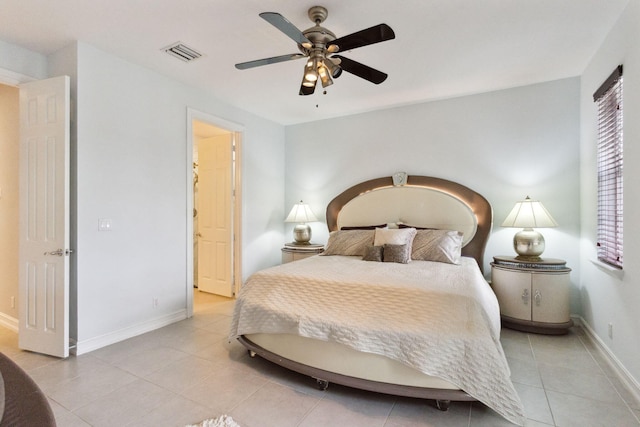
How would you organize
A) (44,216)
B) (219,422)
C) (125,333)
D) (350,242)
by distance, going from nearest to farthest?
(219,422) → (44,216) → (125,333) → (350,242)

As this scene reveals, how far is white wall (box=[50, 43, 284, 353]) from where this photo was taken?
278 cm

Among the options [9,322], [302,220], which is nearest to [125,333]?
[9,322]

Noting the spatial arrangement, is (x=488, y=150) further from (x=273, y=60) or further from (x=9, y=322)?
(x=9, y=322)

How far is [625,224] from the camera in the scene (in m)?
2.23

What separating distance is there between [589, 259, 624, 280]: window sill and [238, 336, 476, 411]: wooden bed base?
5.02 ft

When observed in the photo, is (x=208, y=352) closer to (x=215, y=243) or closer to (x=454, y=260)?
(x=215, y=243)

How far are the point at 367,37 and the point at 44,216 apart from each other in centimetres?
304

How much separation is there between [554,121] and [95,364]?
504 centimetres

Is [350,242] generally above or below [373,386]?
above

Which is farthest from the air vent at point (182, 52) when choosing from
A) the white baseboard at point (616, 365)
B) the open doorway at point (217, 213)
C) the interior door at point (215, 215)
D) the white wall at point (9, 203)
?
the white baseboard at point (616, 365)

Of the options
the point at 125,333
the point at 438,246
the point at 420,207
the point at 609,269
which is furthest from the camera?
the point at 420,207

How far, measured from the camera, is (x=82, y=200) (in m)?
2.76

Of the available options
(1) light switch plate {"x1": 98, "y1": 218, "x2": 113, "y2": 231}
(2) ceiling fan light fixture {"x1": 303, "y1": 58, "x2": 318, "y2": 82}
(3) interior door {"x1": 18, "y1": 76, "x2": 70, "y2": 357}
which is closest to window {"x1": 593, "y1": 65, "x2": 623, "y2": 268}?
(2) ceiling fan light fixture {"x1": 303, "y1": 58, "x2": 318, "y2": 82}

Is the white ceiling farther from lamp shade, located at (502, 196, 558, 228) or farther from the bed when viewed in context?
the bed
